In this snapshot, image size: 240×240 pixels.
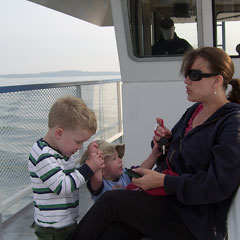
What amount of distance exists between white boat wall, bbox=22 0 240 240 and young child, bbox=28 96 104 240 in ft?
6.70

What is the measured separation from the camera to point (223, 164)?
6.17 ft

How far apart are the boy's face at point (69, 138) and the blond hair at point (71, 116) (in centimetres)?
2

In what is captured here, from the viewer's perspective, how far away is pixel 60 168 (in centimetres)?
218

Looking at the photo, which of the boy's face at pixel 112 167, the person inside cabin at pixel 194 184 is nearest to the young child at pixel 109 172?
the boy's face at pixel 112 167

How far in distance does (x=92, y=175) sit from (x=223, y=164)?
72cm

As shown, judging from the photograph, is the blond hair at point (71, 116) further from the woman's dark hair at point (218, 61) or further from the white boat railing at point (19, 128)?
the white boat railing at point (19, 128)

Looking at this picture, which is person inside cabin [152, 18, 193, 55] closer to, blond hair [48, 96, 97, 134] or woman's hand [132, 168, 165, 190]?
blond hair [48, 96, 97, 134]

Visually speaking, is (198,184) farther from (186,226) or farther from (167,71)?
(167,71)

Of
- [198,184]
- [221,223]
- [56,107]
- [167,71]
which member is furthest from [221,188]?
[167,71]

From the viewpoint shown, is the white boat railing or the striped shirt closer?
the striped shirt

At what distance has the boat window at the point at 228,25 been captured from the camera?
4.16 metres

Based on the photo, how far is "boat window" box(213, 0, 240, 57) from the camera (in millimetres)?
4156

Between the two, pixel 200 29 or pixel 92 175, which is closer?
pixel 92 175

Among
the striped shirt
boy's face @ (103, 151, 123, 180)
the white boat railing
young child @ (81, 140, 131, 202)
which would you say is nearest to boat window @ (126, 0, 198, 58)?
the white boat railing
